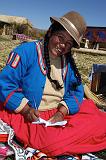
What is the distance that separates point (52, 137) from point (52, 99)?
0.54 metres

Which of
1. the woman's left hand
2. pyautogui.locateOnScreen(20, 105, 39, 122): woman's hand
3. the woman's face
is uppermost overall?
the woman's face

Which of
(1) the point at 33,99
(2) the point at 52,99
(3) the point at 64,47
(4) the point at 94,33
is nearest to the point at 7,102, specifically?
(1) the point at 33,99

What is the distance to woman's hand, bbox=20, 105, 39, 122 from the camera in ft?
12.3

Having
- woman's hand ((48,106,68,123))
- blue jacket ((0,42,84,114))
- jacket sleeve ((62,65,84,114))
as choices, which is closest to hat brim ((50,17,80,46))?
blue jacket ((0,42,84,114))

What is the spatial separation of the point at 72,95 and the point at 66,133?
23.5 inches

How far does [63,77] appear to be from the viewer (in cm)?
416

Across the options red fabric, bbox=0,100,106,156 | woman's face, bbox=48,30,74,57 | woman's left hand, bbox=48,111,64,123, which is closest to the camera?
red fabric, bbox=0,100,106,156

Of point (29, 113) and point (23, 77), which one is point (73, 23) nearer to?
point (23, 77)

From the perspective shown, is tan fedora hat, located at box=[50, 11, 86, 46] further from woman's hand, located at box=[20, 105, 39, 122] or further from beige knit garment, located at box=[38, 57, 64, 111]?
woman's hand, located at box=[20, 105, 39, 122]

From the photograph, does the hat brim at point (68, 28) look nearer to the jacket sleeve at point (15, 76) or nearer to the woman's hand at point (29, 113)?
the jacket sleeve at point (15, 76)

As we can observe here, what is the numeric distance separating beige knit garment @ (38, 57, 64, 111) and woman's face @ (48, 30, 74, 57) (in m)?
0.15

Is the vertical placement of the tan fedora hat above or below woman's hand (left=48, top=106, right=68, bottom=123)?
above

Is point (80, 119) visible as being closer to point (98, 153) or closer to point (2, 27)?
point (98, 153)

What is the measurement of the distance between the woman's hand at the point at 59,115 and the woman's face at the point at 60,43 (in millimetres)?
644
